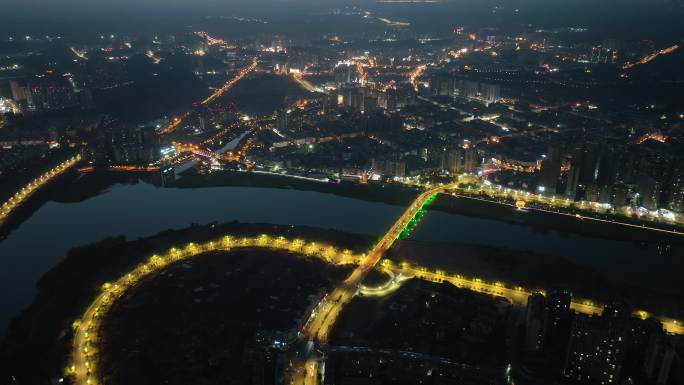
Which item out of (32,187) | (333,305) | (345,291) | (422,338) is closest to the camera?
(422,338)

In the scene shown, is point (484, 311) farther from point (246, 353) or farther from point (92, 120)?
point (92, 120)

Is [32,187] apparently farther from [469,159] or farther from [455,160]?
[469,159]

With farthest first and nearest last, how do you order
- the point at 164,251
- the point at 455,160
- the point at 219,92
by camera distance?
1. the point at 219,92
2. the point at 455,160
3. the point at 164,251

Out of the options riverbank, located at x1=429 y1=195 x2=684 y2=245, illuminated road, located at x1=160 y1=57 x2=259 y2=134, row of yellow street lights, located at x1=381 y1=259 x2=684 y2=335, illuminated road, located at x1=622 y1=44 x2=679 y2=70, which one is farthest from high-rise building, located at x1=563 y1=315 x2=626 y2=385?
illuminated road, located at x1=622 y1=44 x2=679 y2=70

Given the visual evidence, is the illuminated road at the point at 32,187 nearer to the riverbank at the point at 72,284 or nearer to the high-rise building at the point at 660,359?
the riverbank at the point at 72,284

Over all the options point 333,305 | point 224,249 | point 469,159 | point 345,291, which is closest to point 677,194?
point 469,159
